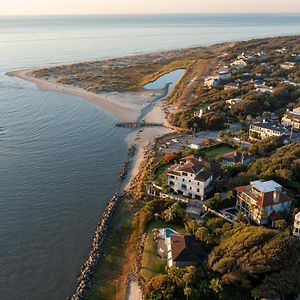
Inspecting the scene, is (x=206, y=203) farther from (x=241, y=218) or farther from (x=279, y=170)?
(x=279, y=170)

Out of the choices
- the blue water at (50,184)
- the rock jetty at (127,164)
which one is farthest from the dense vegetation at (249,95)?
the blue water at (50,184)

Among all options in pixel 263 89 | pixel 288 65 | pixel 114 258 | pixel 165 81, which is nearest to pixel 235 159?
pixel 114 258

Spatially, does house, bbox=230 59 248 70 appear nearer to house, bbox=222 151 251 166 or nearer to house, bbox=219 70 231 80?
house, bbox=219 70 231 80

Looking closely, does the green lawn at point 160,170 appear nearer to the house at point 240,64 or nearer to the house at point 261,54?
the house at point 240,64

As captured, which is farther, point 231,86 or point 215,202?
point 231,86

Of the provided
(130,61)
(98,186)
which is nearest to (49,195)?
(98,186)

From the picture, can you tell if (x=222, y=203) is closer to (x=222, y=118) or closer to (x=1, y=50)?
(x=222, y=118)

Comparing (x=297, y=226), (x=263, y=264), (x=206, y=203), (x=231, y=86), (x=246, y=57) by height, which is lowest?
(x=206, y=203)
